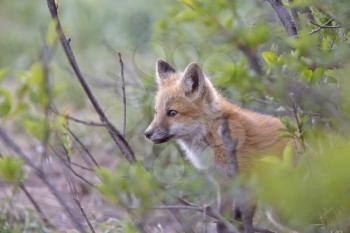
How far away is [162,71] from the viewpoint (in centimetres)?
620

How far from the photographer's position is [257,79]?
286 centimetres

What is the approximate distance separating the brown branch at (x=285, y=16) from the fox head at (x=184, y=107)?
1.73 meters

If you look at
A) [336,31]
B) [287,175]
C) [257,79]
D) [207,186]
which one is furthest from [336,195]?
[336,31]

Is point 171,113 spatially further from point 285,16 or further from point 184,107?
point 285,16

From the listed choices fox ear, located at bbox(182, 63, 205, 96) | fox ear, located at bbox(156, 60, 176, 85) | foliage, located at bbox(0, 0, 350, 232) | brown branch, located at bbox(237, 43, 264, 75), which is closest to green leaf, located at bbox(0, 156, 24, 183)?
foliage, located at bbox(0, 0, 350, 232)

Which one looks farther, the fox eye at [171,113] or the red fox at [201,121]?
the fox eye at [171,113]

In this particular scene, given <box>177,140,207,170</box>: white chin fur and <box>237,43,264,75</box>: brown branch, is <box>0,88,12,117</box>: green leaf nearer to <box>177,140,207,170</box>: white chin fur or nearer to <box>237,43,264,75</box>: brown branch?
<box>237,43,264,75</box>: brown branch

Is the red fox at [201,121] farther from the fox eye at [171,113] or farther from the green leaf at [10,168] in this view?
the green leaf at [10,168]

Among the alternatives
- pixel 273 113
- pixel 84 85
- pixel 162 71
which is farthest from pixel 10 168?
pixel 162 71

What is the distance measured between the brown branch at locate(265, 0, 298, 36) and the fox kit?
55.7 inches

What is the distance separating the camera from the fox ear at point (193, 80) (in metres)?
5.57

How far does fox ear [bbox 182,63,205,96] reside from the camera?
5566 millimetres

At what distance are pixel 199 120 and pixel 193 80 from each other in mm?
320

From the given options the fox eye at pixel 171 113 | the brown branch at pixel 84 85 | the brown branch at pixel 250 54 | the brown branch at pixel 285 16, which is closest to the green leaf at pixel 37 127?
the brown branch at pixel 84 85
